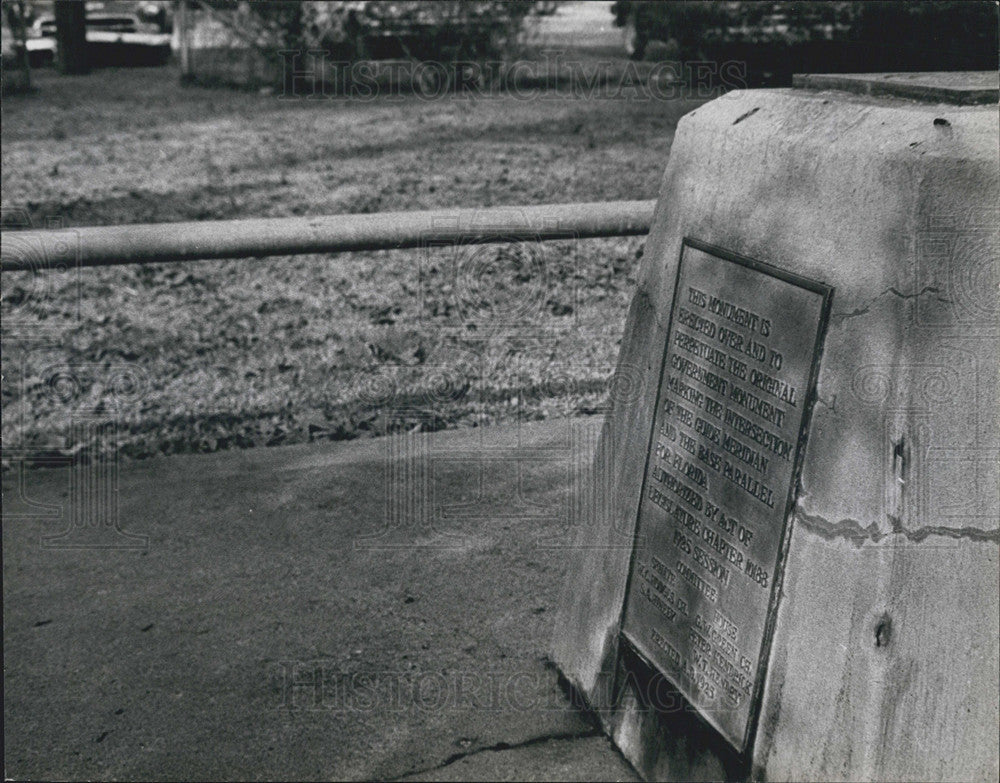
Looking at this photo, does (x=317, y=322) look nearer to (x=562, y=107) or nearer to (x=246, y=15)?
(x=562, y=107)

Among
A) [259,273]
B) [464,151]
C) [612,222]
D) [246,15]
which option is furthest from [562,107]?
[612,222]

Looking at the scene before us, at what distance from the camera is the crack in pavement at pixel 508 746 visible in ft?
8.89

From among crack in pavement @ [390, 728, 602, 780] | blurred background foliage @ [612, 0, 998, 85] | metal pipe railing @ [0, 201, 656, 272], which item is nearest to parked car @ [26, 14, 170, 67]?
blurred background foliage @ [612, 0, 998, 85]

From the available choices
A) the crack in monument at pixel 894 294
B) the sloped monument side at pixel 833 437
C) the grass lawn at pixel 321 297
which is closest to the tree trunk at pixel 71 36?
the grass lawn at pixel 321 297

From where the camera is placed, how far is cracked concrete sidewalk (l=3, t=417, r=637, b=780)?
2791mm

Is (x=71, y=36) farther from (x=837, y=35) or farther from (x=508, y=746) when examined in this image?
(x=508, y=746)

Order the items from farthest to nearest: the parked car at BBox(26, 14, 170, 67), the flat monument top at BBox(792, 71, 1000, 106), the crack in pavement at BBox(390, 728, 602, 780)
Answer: the parked car at BBox(26, 14, 170, 67) < the crack in pavement at BBox(390, 728, 602, 780) < the flat monument top at BBox(792, 71, 1000, 106)

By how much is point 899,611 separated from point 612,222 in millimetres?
2237

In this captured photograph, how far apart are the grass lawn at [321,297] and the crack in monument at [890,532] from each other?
2.88 metres

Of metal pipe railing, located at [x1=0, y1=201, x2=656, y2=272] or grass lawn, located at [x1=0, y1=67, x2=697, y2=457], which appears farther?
grass lawn, located at [x1=0, y1=67, x2=697, y2=457]

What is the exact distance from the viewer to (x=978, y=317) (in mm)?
2047

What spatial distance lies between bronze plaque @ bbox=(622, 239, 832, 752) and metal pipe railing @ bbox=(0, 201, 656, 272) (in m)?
1.48

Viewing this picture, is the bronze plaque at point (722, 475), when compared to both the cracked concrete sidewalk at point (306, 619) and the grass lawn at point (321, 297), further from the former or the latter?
the grass lawn at point (321, 297)

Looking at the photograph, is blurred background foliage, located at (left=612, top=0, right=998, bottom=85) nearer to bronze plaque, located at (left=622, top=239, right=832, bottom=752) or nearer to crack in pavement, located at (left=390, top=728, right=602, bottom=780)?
bronze plaque, located at (left=622, top=239, right=832, bottom=752)
